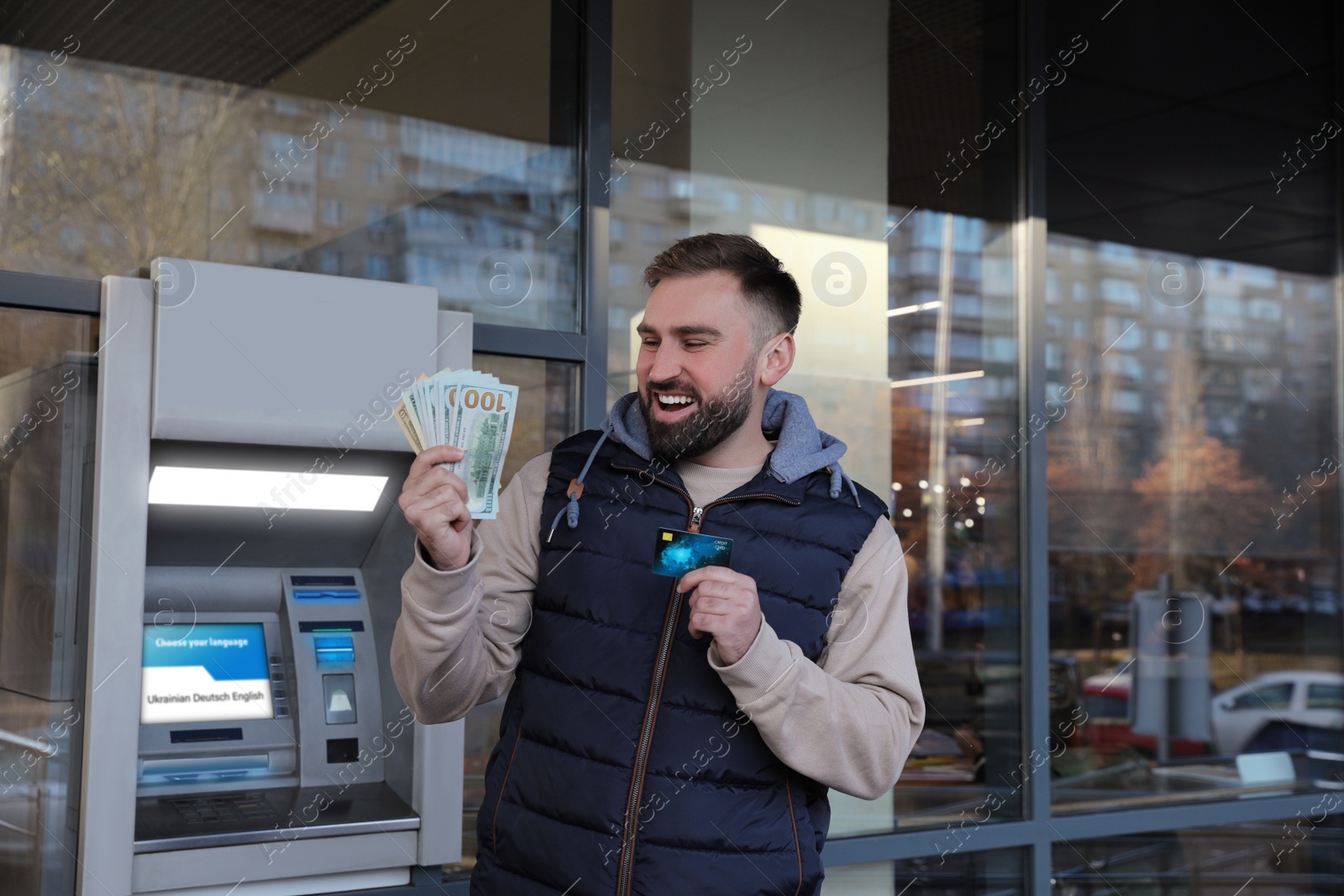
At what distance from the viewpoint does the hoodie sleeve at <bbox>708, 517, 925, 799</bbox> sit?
1872mm

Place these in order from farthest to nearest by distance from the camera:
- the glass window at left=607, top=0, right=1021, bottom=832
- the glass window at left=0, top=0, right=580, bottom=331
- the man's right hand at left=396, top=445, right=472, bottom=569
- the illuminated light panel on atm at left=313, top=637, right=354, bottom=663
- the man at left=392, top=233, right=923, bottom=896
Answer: the glass window at left=607, top=0, right=1021, bottom=832 → the glass window at left=0, top=0, right=580, bottom=331 → the illuminated light panel on atm at left=313, top=637, right=354, bottom=663 → the man at left=392, top=233, right=923, bottom=896 → the man's right hand at left=396, top=445, right=472, bottom=569

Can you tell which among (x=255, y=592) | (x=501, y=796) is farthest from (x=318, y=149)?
(x=501, y=796)

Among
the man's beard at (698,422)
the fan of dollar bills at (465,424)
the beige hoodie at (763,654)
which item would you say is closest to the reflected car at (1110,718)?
the beige hoodie at (763,654)

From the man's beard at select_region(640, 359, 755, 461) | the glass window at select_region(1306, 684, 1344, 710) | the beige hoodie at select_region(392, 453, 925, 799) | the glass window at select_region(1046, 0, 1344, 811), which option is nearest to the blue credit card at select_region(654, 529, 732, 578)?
the beige hoodie at select_region(392, 453, 925, 799)

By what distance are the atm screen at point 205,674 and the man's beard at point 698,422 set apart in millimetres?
1195

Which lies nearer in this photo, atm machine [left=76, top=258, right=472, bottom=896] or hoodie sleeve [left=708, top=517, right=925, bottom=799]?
hoodie sleeve [left=708, top=517, right=925, bottom=799]

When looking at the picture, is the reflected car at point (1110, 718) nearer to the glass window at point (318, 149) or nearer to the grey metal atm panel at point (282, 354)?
the glass window at point (318, 149)

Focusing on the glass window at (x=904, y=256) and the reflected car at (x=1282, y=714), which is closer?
the glass window at (x=904, y=256)

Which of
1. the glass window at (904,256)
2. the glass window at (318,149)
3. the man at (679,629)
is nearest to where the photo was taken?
the man at (679,629)

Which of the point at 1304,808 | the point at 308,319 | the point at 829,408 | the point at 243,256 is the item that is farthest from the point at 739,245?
the point at 1304,808

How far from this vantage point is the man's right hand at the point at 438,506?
1.79m

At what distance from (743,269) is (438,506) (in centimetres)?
74

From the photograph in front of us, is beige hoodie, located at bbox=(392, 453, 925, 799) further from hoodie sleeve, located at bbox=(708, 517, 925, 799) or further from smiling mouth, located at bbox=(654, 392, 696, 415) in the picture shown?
smiling mouth, located at bbox=(654, 392, 696, 415)

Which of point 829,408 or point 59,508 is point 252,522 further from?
point 829,408
